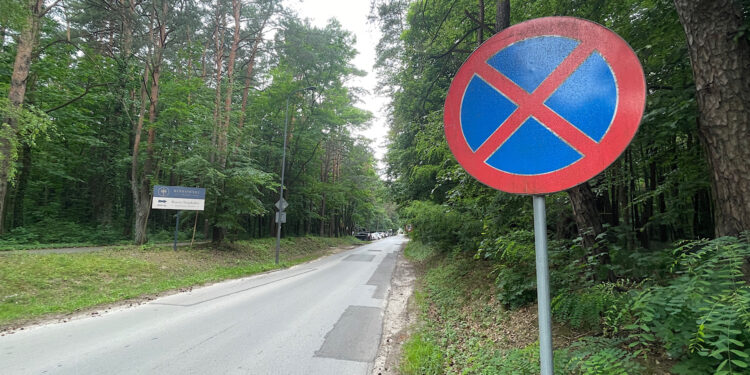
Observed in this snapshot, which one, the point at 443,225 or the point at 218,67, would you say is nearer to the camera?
the point at 443,225

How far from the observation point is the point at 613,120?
1009 millimetres

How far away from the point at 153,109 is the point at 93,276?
7.65 m

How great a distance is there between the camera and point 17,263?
25.4 feet

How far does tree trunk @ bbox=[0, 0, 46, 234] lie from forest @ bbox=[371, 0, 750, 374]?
9839 mm

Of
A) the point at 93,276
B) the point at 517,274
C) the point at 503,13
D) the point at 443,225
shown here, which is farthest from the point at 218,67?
the point at 517,274

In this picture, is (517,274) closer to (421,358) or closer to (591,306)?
(591,306)

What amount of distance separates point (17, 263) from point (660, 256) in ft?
42.7

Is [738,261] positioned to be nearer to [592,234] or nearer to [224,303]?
[592,234]

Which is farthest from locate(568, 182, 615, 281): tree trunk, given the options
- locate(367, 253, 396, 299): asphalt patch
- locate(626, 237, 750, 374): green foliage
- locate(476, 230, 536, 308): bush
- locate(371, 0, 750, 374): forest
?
locate(367, 253, 396, 299): asphalt patch

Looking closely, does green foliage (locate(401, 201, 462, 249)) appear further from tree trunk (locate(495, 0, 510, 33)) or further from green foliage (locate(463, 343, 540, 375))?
green foliage (locate(463, 343, 540, 375))

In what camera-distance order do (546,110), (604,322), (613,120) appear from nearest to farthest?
(613,120), (546,110), (604,322)

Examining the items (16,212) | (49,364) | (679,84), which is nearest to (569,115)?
(679,84)

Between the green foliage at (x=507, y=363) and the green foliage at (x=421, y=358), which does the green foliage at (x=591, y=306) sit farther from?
the green foliage at (x=421, y=358)

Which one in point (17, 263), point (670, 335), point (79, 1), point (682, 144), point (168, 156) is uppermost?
point (79, 1)
